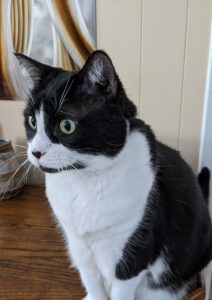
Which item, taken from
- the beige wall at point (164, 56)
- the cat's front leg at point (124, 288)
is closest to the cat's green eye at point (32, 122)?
the cat's front leg at point (124, 288)

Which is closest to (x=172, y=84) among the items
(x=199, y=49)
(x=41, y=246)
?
(x=199, y=49)

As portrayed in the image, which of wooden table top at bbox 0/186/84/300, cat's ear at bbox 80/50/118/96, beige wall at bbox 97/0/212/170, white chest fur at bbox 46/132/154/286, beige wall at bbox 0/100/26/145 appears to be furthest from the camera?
beige wall at bbox 0/100/26/145

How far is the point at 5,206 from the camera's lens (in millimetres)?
1096

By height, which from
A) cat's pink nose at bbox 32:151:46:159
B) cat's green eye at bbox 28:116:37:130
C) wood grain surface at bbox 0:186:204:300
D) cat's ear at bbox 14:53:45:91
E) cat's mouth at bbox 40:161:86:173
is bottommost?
wood grain surface at bbox 0:186:204:300

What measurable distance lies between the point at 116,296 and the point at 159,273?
112mm

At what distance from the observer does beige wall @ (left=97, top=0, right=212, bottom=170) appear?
3.01 feet

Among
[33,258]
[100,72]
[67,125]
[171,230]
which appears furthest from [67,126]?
[33,258]

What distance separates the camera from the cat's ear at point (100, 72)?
51cm

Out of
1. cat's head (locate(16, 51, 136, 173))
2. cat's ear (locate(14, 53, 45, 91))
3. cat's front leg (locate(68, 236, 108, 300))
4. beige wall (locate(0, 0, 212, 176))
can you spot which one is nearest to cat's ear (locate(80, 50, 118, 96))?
cat's head (locate(16, 51, 136, 173))

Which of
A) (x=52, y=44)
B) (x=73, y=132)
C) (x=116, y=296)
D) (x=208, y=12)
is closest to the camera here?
(x=73, y=132)

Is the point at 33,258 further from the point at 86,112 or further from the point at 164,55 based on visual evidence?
the point at 164,55

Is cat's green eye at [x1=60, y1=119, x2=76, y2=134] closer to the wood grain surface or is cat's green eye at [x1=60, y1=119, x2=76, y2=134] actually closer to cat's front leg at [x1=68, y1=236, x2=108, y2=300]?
cat's front leg at [x1=68, y1=236, x2=108, y2=300]

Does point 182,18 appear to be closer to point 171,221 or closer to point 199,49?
point 199,49

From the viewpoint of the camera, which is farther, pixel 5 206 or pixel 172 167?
pixel 5 206
